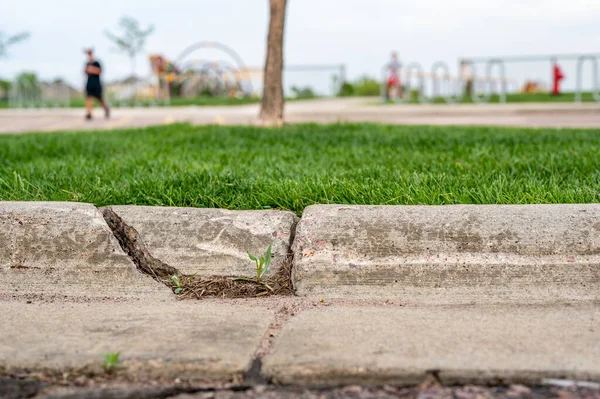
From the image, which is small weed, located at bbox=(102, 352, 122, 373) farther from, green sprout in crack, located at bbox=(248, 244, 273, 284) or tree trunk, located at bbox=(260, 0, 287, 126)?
tree trunk, located at bbox=(260, 0, 287, 126)

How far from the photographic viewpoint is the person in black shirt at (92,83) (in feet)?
49.2

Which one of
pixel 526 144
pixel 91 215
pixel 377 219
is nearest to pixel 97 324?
pixel 91 215

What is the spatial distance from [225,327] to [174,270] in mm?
687

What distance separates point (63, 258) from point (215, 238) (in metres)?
0.64

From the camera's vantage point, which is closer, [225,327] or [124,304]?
[225,327]

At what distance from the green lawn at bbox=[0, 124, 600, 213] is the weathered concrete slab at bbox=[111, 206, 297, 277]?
0.39 m

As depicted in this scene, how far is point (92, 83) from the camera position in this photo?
1516cm

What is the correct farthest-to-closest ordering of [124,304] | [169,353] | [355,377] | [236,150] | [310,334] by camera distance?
1. [236,150]
2. [124,304]
3. [310,334]
4. [169,353]
5. [355,377]

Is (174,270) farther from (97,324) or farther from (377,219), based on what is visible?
(377,219)

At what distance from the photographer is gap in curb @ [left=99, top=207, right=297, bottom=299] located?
2.80 metres

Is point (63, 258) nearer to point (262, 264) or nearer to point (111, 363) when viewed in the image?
point (262, 264)

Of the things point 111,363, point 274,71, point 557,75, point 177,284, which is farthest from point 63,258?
point 557,75

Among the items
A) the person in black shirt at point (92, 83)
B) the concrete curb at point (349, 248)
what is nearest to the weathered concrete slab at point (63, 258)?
the concrete curb at point (349, 248)

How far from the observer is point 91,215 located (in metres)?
3.01
